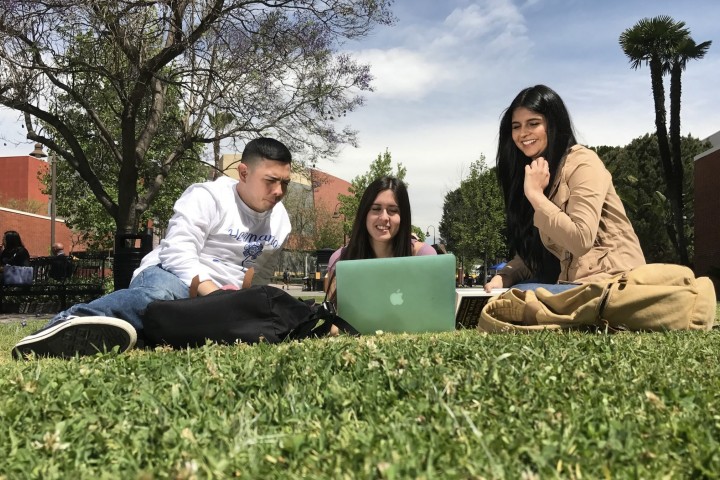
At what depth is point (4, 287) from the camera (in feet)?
40.8

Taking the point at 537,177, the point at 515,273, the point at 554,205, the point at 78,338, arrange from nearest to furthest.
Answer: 1. the point at 78,338
2. the point at 554,205
3. the point at 537,177
4. the point at 515,273

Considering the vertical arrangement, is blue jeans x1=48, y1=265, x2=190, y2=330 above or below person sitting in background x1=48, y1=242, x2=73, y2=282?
above

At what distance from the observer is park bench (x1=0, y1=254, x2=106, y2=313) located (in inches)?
481

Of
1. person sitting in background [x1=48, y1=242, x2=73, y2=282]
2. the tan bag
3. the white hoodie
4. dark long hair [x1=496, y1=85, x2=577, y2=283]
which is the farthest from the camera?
person sitting in background [x1=48, y1=242, x2=73, y2=282]

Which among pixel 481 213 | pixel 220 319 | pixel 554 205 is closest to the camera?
pixel 220 319

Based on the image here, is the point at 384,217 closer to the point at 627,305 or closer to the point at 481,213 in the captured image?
the point at 627,305

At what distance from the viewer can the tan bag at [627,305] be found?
3.69 m

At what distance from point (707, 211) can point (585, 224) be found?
25188 millimetres

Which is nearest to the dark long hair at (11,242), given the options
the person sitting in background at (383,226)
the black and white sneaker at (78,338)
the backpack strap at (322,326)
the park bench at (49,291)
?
the park bench at (49,291)

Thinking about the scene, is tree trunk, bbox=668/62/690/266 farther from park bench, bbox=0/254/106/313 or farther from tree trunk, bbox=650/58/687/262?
park bench, bbox=0/254/106/313

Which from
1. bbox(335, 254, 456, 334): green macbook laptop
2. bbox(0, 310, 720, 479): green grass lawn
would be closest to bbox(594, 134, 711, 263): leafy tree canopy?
bbox(335, 254, 456, 334): green macbook laptop

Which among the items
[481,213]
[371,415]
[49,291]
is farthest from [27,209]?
[371,415]

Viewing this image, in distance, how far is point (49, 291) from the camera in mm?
11875

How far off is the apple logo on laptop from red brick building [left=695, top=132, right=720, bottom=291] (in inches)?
861
